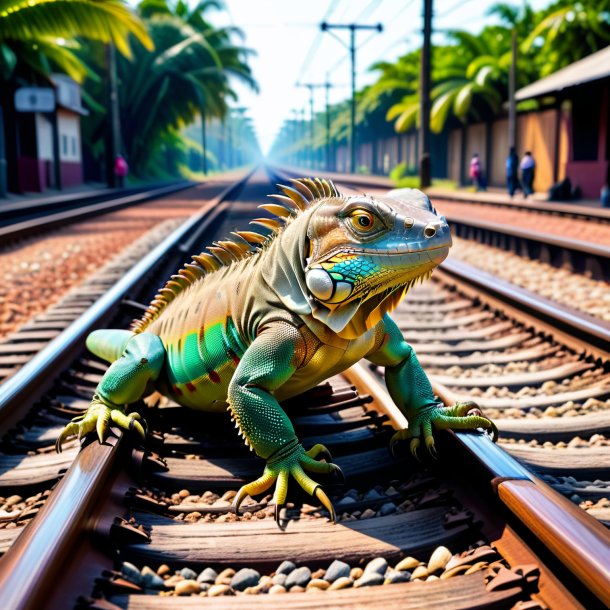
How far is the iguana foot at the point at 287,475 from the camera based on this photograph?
102 inches

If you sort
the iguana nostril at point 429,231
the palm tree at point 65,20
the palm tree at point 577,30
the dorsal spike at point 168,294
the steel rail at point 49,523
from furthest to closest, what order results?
the palm tree at point 577,30, the palm tree at point 65,20, the dorsal spike at point 168,294, the iguana nostril at point 429,231, the steel rail at point 49,523

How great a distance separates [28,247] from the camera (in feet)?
41.1

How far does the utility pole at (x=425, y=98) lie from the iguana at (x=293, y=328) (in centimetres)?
2659

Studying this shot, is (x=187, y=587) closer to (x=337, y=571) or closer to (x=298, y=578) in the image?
(x=298, y=578)

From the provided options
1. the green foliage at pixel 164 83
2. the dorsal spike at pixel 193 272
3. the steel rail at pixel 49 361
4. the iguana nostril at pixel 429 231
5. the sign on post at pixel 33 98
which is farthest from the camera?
the green foliage at pixel 164 83

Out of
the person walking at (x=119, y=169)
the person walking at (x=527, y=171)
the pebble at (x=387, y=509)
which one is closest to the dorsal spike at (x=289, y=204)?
the pebble at (x=387, y=509)

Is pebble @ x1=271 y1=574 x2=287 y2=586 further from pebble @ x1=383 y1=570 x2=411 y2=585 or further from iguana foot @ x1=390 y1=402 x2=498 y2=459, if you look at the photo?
iguana foot @ x1=390 y1=402 x2=498 y2=459

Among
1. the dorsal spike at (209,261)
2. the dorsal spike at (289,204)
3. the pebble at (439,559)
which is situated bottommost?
the pebble at (439,559)

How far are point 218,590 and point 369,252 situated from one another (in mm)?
1164

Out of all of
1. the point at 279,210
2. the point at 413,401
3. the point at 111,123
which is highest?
the point at 111,123

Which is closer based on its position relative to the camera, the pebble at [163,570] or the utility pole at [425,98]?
the pebble at [163,570]

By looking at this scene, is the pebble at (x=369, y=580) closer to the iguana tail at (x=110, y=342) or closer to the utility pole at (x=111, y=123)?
the iguana tail at (x=110, y=342)

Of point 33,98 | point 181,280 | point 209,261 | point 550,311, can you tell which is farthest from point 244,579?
point 33,98

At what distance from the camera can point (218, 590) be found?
229cm
